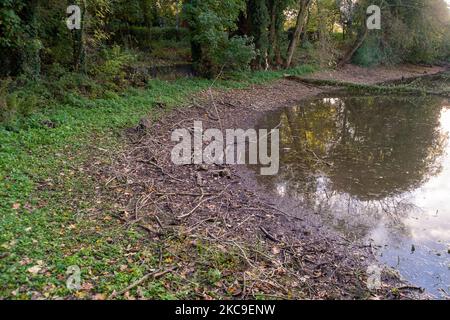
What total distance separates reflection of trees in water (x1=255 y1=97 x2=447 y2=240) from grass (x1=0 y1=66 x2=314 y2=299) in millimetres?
3356

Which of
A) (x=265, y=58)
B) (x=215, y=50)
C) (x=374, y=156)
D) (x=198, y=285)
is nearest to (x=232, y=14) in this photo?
(x=215, y=50)

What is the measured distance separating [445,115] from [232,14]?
9997 mm

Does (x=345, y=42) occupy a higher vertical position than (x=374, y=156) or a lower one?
higher

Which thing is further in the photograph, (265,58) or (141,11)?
(265,58)

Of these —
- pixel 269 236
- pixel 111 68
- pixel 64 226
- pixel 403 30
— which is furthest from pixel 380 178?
pixel 403 30

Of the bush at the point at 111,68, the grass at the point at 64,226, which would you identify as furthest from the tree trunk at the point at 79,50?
the grass at the point at 64,226

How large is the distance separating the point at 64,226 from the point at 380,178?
6756 millimetres

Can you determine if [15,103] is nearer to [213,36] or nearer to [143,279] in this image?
[143,279]

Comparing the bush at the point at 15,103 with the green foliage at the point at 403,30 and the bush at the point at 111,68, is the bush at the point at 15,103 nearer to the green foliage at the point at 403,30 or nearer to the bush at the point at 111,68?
the bush at the point at 111,68

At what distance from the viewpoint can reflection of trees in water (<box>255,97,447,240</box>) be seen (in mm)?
7043

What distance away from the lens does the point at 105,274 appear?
13.4ft

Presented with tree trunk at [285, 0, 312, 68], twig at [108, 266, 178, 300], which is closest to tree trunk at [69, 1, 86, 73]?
twig at [108, 266, 178, 300]

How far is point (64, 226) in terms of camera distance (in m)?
4.86
